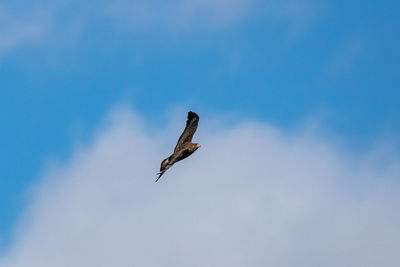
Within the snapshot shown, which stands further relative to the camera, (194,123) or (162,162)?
(194,123)

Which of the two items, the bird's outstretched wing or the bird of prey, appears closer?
the bird of prey

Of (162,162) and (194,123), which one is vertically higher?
(194,123)

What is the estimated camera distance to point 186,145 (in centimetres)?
7838

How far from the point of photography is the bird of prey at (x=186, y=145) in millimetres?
75125

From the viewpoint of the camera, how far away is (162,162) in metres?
74.2

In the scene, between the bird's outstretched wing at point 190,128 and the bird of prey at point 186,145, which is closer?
the bird of prey at point 186,145

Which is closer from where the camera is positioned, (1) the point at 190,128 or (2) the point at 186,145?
(2) the point at 186,145

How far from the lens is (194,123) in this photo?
79688 mm

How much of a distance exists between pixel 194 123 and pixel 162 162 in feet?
24.3

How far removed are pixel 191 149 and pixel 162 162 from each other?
4.92 m

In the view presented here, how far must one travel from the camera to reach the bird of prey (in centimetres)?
7512

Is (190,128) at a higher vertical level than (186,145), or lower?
higher

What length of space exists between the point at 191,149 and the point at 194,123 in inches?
125
